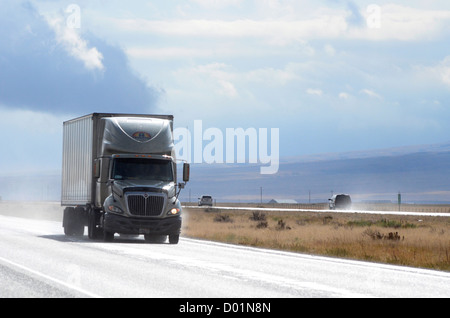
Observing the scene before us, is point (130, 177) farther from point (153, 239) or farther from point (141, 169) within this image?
point (153, 239)

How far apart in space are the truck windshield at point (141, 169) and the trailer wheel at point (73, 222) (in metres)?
4.01

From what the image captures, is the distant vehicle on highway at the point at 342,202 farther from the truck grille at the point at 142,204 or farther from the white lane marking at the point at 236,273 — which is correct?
the white lane marking at the point at 236,273

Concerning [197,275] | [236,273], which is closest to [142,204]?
[236,273]

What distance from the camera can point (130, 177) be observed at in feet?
89.5

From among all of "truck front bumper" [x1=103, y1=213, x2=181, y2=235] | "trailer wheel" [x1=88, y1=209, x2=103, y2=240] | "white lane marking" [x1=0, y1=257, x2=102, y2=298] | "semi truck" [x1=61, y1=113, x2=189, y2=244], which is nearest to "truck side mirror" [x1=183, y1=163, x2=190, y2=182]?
"semi truck" [x1=61, y1=113, x2=189, y2=244]

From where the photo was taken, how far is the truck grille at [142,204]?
26594 mm

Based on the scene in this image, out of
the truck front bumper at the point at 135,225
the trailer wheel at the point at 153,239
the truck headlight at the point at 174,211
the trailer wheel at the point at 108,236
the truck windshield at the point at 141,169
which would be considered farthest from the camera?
the trailer wheel at the point at 153,239

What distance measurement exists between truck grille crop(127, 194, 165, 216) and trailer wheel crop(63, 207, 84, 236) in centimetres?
450

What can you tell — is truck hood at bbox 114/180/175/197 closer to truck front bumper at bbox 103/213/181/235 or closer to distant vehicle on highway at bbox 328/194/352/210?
truck front bumper at bbox 103/213/181/235

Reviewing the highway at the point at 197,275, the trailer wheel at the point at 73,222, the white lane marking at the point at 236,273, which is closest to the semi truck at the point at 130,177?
the trailer wheel at the point at 73,222

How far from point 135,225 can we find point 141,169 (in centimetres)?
196
